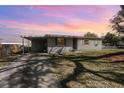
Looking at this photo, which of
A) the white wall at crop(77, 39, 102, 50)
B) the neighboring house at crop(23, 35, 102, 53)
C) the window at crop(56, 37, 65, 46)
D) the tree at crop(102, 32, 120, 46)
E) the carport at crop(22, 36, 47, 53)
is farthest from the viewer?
the tree at crop(102, 32, 120, 46)

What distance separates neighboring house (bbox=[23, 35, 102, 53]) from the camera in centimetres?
3391

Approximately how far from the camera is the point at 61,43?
A: 114ft

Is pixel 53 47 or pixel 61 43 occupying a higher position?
pixel 61 43

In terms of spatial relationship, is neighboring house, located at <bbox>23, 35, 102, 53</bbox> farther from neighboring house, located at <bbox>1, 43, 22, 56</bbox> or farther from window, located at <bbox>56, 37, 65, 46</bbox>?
neighboring house, located at <bbox>1, 43, 22, 56</bbox>

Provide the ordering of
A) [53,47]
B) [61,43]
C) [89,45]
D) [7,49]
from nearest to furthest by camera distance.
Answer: [7,49] → [53,47] → [61,43] → [89,45]

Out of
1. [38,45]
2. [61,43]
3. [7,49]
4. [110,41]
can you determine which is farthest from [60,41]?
[110,41]

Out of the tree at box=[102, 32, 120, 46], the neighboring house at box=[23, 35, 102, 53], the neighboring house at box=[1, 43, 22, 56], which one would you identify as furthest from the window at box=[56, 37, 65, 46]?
the tree at box=[102, 32, 120, 46]

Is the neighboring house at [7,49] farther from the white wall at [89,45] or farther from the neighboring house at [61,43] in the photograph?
the white wall at [89,45]

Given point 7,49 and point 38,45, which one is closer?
point 7,49

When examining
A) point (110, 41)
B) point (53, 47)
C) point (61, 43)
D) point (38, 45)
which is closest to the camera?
point (53, 47)

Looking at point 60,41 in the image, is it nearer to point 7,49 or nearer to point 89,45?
point 89,45
